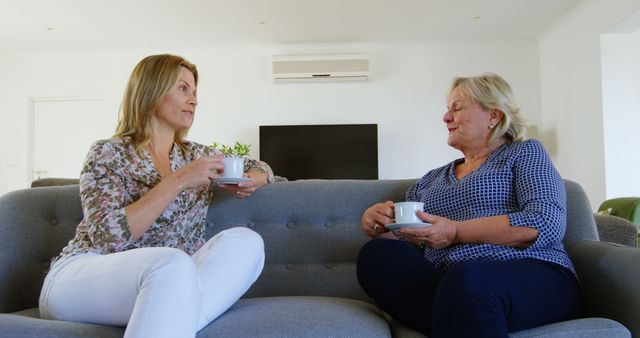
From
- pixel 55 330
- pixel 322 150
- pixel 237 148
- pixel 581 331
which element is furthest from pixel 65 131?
pixel 581 331

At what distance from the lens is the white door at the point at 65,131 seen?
6438 millimetres

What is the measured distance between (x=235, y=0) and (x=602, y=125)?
3498 mm

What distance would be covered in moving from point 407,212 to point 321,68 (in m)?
4.92

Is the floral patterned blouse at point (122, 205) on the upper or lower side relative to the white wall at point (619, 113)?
lower

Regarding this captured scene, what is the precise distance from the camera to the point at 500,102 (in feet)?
5.41

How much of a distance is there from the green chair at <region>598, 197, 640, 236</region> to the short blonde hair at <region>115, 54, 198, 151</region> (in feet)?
7.70

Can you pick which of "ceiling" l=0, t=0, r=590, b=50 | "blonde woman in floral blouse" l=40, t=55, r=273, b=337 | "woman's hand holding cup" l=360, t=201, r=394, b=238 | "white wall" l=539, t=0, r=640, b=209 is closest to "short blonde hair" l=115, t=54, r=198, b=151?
"blonde woman in floral blouse" l=40, t=55, r=273, b=337

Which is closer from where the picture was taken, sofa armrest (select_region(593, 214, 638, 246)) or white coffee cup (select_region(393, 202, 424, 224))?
white coffee cup (select_region(393, 202, 424, 224))

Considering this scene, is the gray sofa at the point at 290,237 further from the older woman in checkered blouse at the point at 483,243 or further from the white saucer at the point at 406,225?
the white saucer at the point at 406,225

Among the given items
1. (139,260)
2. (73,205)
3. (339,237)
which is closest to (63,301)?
(139,260)

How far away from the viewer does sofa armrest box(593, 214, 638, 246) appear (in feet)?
7.02

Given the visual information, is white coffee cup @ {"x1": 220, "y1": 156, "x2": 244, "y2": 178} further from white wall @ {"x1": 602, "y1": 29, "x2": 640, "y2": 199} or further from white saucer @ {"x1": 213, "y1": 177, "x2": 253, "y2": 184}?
white wall @ {"x1": 602, "y1": 29, "x2": 640, "y2": 199}

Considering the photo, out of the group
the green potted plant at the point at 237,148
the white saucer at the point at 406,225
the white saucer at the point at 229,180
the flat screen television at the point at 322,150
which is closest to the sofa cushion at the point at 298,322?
the white saucer at the point at 406,225

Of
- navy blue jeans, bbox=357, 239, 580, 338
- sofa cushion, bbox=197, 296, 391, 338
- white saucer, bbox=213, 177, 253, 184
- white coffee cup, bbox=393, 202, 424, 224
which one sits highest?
white saucer, bbox=213, 177, 253, 184
